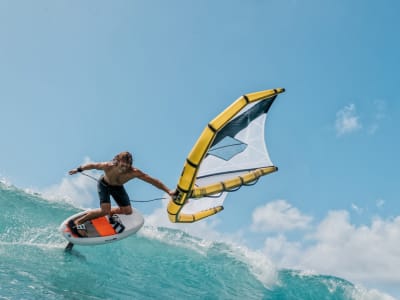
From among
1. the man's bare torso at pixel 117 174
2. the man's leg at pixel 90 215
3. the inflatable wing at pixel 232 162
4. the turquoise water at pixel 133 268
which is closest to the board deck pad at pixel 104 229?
the man's leg at pixel 90 215

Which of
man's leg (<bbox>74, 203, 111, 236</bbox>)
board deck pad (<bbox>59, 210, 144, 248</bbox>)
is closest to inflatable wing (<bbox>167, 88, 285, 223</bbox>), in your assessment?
board deck pad (<bbox>59, 210, 144, 248</bbox>)

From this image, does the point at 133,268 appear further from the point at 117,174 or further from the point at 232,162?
the point at 232,162

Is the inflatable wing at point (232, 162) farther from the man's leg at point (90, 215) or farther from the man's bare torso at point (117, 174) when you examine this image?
the man's leg at point (90, 215)

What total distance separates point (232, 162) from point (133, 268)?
4020 mm

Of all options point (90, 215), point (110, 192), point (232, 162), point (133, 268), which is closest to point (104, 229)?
point (90, 215)

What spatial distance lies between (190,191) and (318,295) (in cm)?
993

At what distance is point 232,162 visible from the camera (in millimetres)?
7574

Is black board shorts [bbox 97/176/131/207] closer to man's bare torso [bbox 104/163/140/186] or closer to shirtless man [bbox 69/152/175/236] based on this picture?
shirtless man [bbox 69/152/175/236]

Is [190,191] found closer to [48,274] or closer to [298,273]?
[48,274]

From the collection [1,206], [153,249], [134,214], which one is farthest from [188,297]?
[1,206]

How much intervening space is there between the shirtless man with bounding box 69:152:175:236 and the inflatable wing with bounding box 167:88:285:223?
2.45 feet

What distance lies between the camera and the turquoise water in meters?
6.20

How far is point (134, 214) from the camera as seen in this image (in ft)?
25.9

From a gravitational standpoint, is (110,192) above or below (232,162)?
below
